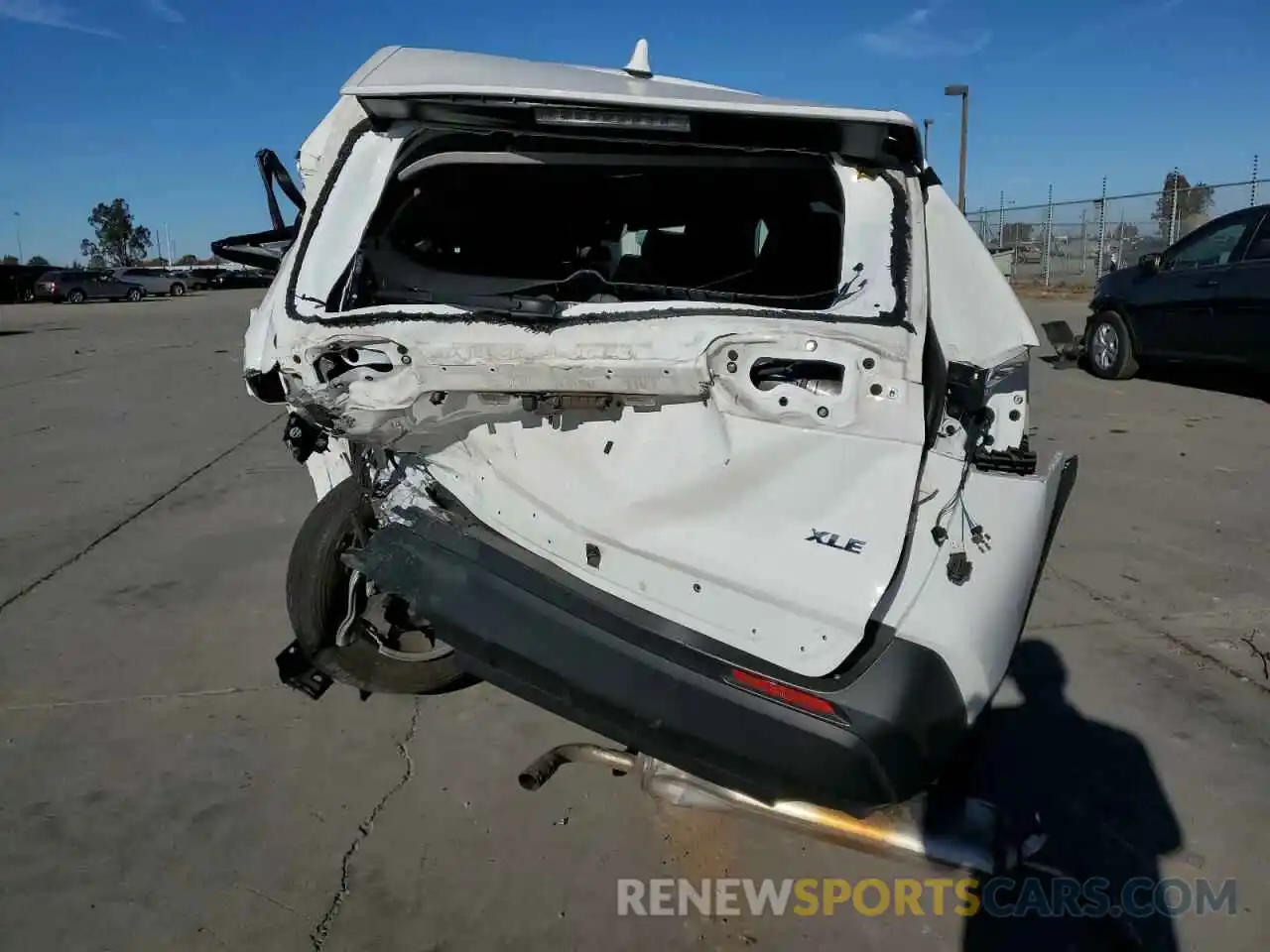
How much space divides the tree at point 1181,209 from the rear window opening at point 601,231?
2249 centimetres

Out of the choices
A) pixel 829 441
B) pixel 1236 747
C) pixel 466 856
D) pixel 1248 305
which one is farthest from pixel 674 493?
pixel 1248 305

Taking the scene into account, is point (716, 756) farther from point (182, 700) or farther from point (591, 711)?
point (182, 700)

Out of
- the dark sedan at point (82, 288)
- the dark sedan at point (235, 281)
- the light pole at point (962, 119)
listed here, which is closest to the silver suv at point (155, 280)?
the dark sedan at point (82, 288)

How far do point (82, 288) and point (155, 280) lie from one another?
4213 millimetres

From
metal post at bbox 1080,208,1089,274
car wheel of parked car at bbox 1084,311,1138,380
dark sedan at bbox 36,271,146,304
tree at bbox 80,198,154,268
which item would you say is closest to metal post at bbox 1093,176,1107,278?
metal post at bbox 1080,208,1089,274

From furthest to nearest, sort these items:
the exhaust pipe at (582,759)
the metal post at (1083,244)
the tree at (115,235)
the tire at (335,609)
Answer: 1. the tree at (115,235)
2. the metal post at (1083,244)
3. the tire at (335,609)
4. the exhaust pipe at (582,759)

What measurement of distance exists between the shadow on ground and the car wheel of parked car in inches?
314

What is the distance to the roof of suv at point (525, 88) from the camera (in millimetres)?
2445

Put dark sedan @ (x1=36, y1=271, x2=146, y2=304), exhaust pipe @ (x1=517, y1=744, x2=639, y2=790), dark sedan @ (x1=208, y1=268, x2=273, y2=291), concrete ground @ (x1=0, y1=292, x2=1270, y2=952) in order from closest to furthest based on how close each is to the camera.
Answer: concrete ground @ (x1=0, y1=292, x2=1270, y2=952) → exhaust pipe @ (x1=517, y1=744, x2=639, y2=790) → dark sedan @ (x1=36, y1=271, x2=146, y2=304) → dark sedan @ (x1=208, y1=268, x2=273, y2=291)

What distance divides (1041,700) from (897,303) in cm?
196

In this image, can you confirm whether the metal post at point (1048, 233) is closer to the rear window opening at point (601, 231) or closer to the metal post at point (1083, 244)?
the metal post at point (1083, 244)

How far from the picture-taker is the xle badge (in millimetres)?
2320

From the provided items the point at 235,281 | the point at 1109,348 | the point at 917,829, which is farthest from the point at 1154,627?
the point at 235,281

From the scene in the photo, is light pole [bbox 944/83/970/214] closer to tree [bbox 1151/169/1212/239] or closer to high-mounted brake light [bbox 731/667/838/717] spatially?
tree [bbox 1151/169/1212/239]
